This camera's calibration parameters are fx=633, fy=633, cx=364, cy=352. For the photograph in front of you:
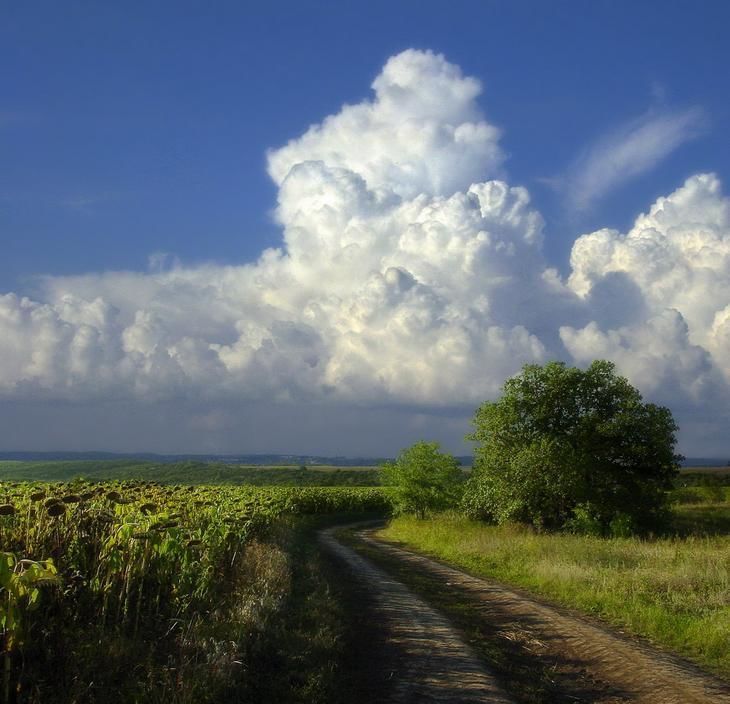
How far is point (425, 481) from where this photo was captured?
52781 millimetres

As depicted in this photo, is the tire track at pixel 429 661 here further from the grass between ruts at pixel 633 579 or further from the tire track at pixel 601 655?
the grass between ruts at pixel 633 579

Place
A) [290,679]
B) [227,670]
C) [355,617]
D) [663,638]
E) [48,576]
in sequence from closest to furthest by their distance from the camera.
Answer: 1. [48,576]
2. [227,670]
3. [290,679]
4. [663,638]
5. [355,617]

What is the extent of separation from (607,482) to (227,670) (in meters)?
29.0

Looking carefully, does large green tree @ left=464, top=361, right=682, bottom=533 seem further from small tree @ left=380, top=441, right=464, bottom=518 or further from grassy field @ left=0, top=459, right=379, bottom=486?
grassy field @ left=0, top=459, right=379, bottom=486

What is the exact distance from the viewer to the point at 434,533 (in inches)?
1313

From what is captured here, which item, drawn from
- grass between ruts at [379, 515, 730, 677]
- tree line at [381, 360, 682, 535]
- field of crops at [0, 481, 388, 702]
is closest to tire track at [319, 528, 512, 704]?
field of crops at [0, 481, 388, 702]

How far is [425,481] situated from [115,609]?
46262 millimetres

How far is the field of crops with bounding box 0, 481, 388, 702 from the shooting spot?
5.70 metres

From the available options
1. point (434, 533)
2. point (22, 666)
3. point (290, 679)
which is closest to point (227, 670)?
point (290, 679)

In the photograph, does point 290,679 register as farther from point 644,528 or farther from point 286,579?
point 644,528

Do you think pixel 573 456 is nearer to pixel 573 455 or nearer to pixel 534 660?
pixel 573 455

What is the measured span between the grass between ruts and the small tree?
81.6ft

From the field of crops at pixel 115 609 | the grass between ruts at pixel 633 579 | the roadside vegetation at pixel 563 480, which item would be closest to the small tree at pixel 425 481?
the roadside vegetation at pixel 563 480

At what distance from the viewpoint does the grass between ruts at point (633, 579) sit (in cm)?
1155
